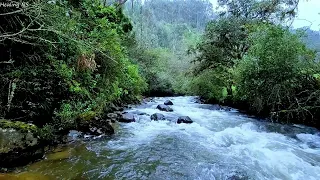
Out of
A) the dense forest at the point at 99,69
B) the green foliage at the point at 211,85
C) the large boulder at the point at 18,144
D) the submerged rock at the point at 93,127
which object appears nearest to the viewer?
the large boulder at the point at 18,144

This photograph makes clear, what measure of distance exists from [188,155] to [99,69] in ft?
13.6

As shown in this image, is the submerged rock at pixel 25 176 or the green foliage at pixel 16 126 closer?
the submerged rock at pixel 25 176

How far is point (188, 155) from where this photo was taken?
18.0 feet

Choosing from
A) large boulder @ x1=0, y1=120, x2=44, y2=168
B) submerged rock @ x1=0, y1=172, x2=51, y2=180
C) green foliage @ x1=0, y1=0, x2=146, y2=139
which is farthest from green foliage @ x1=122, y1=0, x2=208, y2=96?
submerged rock @ x1=0, y1=172, x2=51, y2=180

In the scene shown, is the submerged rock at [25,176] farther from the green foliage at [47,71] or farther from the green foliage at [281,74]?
the green foliage at [281,74]

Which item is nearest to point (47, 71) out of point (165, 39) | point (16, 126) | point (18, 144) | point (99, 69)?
point (16, 126)

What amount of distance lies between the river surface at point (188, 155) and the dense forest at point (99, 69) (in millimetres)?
657

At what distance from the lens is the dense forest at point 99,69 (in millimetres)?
5059

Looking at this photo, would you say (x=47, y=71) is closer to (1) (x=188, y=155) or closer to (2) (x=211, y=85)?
(1) (x=188, y=155)

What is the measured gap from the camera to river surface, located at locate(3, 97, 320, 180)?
4.42m

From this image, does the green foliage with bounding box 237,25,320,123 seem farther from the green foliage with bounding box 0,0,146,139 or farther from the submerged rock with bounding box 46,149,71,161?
the submerged rock with bounding box 46,149,71,161

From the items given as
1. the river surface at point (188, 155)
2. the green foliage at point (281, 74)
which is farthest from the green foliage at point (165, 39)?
the river surface at point (188, 155)

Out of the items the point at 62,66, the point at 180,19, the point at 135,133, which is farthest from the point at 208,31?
the point at 180,19

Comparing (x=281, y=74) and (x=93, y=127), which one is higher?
(x=281, y=74)
